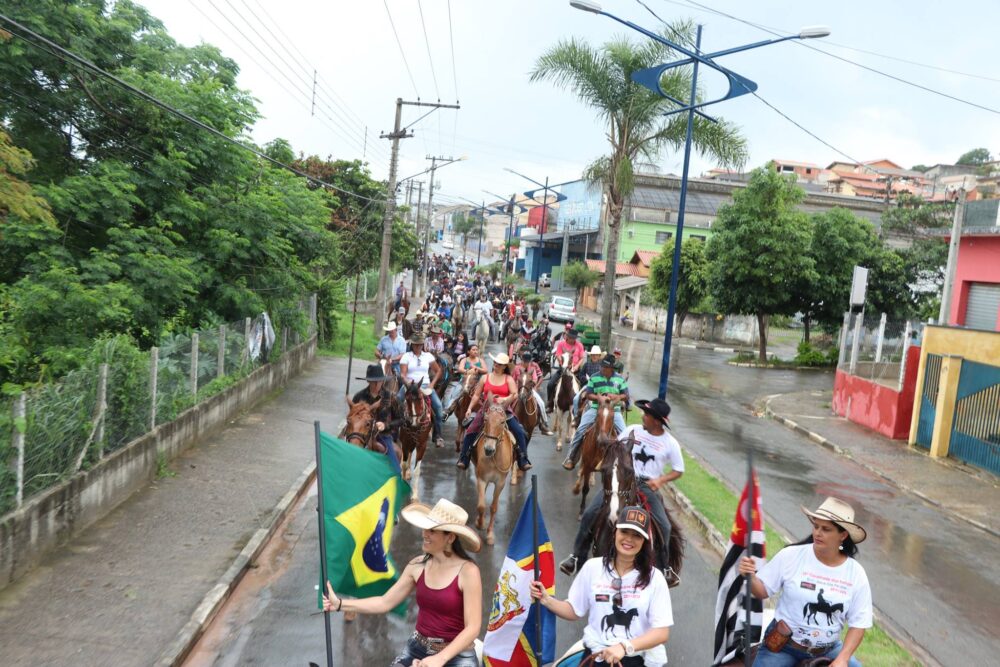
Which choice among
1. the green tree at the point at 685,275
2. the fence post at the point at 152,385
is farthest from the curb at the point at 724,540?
the green tree at the point at 685,275

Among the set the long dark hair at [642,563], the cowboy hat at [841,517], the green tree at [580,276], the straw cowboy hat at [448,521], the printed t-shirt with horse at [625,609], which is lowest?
the printed t-shirt with horse at [625,609]

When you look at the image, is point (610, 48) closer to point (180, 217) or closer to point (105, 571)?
point (180, 217)

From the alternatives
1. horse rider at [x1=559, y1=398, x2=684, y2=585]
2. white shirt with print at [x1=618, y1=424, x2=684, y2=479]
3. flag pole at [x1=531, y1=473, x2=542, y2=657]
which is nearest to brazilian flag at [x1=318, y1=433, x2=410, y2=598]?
flag pole at [x1=531, y1=473, x2=542, y2=657]

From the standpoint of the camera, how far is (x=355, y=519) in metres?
5.58

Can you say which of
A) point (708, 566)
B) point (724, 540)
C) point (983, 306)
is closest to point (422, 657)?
point (708, 566)

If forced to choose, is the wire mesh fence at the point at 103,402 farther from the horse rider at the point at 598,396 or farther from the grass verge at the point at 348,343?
the grass verge at the point at 348,343

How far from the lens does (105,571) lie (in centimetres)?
811

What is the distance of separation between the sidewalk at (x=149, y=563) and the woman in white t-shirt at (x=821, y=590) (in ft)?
15.1

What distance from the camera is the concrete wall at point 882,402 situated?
830 inches

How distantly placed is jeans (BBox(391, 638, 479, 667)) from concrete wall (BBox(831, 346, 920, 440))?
19.1m

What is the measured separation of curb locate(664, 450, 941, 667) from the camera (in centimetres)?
797

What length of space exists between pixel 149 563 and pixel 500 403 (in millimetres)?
4473

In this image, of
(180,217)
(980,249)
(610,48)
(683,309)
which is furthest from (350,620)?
(683,309)

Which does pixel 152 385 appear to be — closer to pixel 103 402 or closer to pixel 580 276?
pixel 103 402
